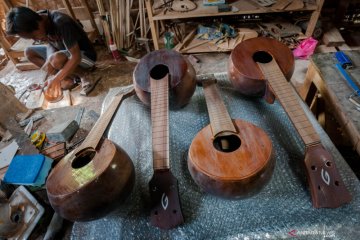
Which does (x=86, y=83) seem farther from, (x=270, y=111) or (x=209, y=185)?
(x=209, y=185)

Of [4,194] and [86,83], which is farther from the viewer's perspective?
[86,83]

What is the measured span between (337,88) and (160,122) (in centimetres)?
110

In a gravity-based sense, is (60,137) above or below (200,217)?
below

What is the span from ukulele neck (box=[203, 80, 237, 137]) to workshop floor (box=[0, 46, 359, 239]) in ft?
4.56

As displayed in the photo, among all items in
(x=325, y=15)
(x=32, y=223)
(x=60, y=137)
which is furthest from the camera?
(x=325, y=15)

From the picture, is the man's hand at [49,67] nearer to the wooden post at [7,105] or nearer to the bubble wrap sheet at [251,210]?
the wooden post at [7,105]

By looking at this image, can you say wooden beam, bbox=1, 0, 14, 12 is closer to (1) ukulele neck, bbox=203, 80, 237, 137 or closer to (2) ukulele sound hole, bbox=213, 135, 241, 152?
(1) ukulele neck, bbox=203, 80, 237, 137

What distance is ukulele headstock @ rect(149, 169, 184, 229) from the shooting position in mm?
871

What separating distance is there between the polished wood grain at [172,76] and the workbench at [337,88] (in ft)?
2.75

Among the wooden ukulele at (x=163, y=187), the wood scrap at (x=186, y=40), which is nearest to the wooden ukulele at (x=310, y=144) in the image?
the wooden ukulele at (x=163, y=187)

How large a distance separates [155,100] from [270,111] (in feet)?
2.41

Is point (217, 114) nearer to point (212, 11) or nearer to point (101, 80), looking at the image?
point (212, 11)

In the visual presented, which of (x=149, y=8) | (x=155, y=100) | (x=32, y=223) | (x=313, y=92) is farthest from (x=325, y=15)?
(x=32, y=223)

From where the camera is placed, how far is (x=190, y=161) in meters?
0.88
